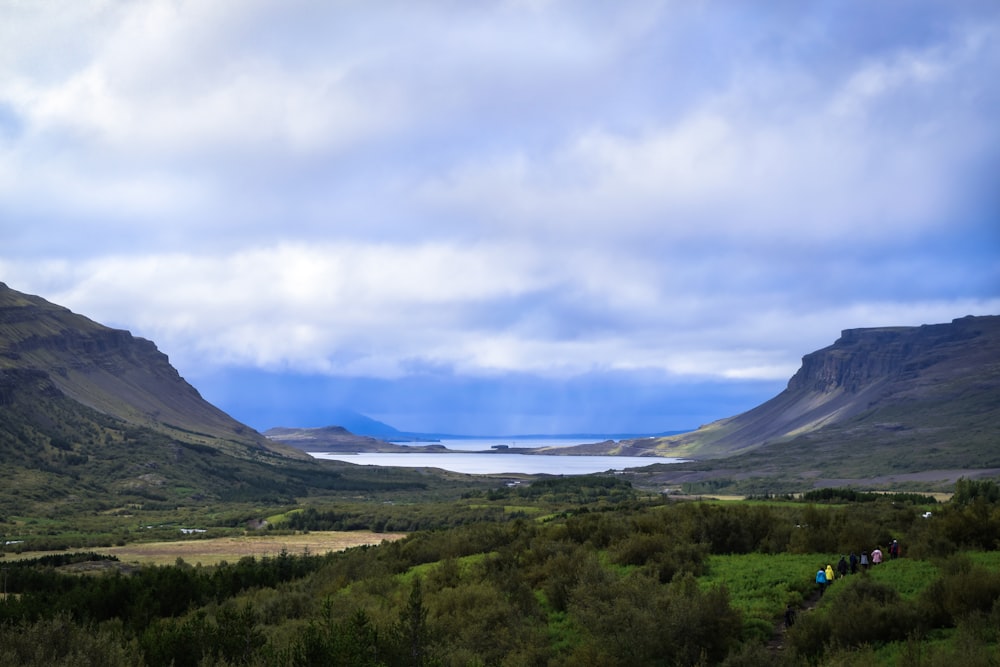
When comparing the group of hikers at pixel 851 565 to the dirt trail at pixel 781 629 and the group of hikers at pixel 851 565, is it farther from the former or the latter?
the dirt trail at pixel 781 629

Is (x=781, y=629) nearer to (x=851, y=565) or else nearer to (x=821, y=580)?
(x=821, y=580)

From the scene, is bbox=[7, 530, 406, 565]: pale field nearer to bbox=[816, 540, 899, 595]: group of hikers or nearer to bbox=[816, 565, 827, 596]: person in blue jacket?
bbox=[816, 540, 899, 595]: group of hikers

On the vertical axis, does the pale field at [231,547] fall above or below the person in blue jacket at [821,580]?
below

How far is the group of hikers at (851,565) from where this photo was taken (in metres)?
21.6

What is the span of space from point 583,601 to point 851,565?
9.12 m

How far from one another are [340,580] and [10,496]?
79189 millimetres

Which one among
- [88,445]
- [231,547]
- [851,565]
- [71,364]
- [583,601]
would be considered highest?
[71,364]

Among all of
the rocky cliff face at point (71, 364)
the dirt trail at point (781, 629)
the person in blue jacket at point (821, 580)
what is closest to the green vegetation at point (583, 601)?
the dirt trail at point (781, 629)

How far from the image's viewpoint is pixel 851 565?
22641 millimetres

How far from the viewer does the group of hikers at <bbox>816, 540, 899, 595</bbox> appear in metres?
21.6

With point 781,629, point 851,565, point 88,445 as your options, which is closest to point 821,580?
point 851,565

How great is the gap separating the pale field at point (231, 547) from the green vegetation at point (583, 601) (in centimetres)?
1310

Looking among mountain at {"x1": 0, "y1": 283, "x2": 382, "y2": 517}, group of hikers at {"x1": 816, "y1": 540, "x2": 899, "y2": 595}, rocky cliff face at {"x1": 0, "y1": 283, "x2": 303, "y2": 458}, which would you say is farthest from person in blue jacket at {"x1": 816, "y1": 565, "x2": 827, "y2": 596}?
rocky cliff face at {"x1": 0, "y1": 283, "x2": 303, "y2": 458}

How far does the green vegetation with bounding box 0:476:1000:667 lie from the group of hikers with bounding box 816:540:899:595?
348 mm
